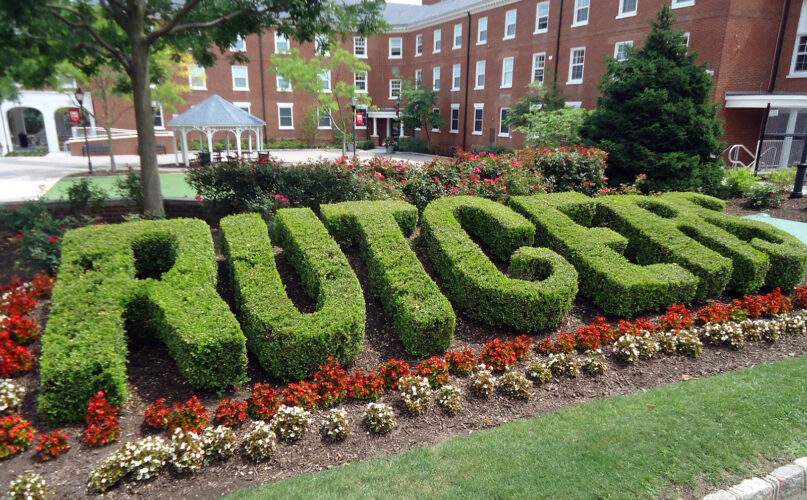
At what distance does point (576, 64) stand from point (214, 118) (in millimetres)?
19450

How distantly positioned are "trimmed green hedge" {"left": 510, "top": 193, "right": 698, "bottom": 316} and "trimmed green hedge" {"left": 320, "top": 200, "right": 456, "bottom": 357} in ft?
7.42

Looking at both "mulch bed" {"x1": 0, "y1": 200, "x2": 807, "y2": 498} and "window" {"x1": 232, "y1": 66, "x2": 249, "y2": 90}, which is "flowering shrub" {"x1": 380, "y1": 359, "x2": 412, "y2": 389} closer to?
"mulch bed" {"x1": 0, "y1": 200, "x2": 807, "y2": 498}

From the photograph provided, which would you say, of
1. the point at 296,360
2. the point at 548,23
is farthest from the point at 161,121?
the point at 296,360

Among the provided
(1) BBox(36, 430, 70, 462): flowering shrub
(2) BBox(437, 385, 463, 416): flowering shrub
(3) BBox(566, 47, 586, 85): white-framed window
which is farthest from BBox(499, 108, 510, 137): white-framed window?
(1) BBox(36, 430, 70, 462): flowering shrub

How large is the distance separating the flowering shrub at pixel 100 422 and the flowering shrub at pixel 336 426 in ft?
5.55

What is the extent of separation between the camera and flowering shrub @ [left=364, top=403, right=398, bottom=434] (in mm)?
4133

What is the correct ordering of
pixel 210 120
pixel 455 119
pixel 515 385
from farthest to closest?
1. pixel 455 119
2. pixel 210 120
3. pixel 515 385

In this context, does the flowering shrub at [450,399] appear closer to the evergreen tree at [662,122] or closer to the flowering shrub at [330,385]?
the flowering shrub at [330,385]

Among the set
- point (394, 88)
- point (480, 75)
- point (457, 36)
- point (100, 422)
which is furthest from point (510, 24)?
point (100, 422)

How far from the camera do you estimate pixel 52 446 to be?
145 inches

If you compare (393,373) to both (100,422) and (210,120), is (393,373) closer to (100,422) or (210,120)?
A: (100,422)

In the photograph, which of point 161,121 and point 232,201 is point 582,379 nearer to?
point 232,201

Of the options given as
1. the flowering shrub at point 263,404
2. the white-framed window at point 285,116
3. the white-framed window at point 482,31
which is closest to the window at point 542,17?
the white-framed window at point 482,31

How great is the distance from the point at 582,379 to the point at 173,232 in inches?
210
